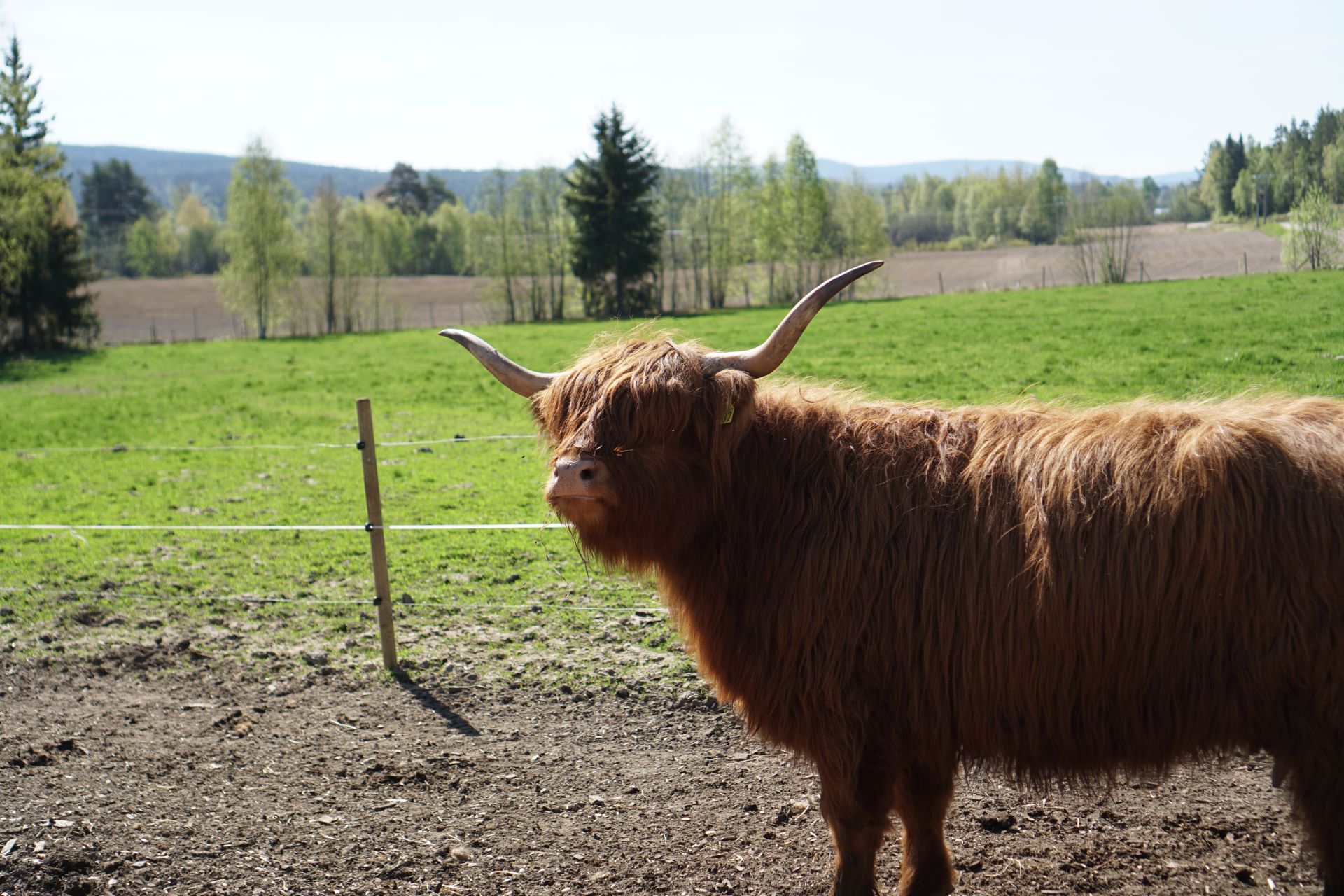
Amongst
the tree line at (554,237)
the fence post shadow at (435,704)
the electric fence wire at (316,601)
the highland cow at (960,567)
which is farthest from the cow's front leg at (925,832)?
the tree line at (554,237)

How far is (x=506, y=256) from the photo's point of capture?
51.1 meters

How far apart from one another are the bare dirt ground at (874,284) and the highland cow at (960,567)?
376 inches

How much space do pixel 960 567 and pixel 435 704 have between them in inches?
152

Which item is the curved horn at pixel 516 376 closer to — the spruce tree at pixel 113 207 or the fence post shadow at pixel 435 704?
the fence post shadow at pixel 435 704

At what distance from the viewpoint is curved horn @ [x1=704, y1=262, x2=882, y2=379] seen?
371 cm

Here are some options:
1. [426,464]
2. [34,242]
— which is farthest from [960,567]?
[34,242]

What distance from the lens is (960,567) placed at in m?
3.49

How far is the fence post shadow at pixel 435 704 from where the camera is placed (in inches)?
227

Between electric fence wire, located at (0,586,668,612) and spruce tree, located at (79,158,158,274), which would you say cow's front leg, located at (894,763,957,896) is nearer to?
electric fence wire, located at (0,586,668,612)

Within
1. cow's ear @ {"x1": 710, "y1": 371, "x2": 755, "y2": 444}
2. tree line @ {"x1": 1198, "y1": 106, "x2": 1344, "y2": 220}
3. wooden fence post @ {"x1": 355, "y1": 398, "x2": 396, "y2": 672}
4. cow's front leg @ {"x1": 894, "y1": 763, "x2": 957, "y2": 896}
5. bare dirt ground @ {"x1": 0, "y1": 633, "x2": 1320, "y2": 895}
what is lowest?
bare dirt ground @ {"x1": 0, "y1": 633, "x2": 1320, "y2": 895}

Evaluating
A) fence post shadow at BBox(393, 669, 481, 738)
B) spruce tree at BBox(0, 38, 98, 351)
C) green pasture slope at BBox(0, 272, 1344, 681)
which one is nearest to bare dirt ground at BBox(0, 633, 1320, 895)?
fence post shadow at BBox(393, 669, 481, 738)

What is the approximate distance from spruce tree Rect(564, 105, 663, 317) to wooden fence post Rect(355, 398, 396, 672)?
129 ft

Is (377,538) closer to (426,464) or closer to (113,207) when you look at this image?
(426,464)

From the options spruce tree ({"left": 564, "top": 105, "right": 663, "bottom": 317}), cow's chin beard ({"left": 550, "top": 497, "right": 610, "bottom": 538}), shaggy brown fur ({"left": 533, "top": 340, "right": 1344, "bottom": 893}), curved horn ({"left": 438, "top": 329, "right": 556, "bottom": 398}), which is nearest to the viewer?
shaggy brown fur ({"left": 533, "top": 340, "right": 1344, "bottom": 893})
